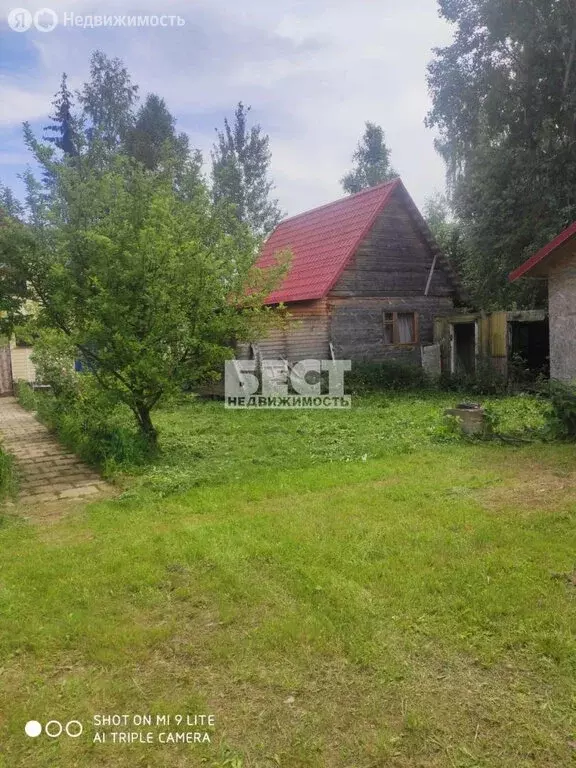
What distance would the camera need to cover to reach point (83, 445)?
8.74 meters

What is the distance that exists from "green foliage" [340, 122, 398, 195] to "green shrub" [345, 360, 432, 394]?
23805 millimetres

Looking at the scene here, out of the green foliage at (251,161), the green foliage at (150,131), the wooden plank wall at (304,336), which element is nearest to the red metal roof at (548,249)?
the wooden plank wall at (304,336)

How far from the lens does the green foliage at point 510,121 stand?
16.5 m

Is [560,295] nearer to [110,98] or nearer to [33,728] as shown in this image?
[33,728]

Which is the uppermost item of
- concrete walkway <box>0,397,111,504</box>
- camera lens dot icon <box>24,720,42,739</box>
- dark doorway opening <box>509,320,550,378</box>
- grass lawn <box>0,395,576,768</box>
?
dark doorway opening <box>509,320,550,378</box>

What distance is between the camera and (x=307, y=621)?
349 centimetres

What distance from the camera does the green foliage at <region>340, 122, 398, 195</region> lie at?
121ft

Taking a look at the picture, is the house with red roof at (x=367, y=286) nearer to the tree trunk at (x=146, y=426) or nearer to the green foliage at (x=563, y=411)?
the tree trunk at (x=146, y=426)

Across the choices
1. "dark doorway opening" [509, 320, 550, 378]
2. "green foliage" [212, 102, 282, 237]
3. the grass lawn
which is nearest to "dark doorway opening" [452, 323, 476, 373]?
"dark doorway opening" [509, 320, 550, 378]

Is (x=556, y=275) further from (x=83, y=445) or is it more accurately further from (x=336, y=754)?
(x=336, y=754)

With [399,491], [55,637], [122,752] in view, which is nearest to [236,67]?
[399,491]

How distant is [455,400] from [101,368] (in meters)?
8.92

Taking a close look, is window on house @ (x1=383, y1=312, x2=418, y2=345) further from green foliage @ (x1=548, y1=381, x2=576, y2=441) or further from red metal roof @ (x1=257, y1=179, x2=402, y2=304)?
green foliage @ (x1=548, y1=381, x2=576, y2=441)

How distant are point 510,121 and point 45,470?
17496mm
